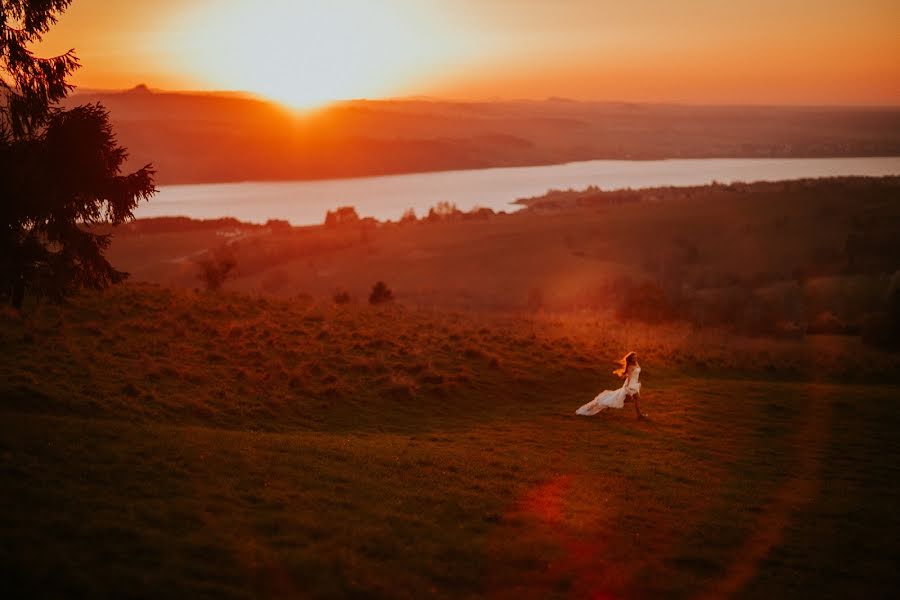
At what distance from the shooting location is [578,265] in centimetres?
8000

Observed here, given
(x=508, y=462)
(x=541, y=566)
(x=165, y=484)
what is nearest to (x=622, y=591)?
(x=541, y=566)

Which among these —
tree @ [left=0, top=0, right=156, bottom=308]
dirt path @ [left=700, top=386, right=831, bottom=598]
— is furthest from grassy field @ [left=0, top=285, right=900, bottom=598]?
tree @ [left=0, top=0, right=156, bottom=308]

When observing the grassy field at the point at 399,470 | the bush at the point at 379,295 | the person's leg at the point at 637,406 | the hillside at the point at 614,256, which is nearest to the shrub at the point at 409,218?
the hillside at the point at 614,256

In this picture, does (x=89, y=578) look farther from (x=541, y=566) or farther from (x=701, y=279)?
(x=701, y=279)

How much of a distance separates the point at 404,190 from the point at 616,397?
156m

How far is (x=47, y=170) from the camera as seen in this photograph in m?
12.2

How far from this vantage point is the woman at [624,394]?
17.7m


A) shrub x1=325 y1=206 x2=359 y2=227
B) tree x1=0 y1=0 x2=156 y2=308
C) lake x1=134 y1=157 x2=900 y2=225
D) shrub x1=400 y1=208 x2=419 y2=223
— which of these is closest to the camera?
tree x1=0 y1=0 x2=156 y2=308

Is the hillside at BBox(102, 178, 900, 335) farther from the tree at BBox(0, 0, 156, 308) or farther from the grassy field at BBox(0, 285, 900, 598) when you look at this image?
the tree at BBox(0, 0, 156, 308)

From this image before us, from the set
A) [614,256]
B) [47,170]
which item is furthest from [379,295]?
[614,256]

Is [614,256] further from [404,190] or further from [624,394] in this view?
[404,190]

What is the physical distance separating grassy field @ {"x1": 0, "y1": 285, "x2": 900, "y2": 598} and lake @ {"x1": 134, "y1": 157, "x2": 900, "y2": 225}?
3958 inches

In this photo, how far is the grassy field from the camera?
796cm

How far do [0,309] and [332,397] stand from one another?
33.0ft
